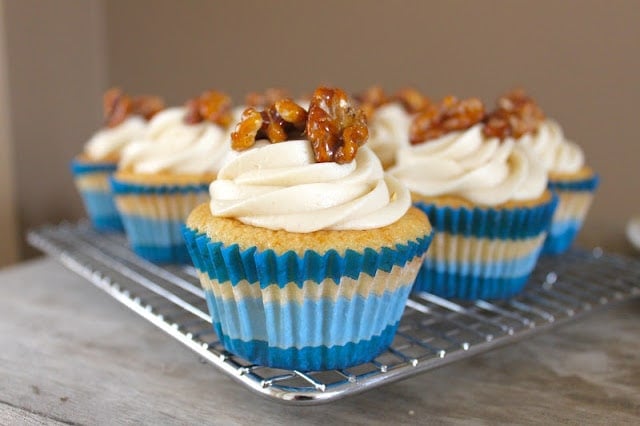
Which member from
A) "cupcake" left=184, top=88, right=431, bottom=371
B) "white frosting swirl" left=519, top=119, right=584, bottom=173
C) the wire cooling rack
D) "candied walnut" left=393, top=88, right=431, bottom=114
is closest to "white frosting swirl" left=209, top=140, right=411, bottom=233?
"cupcake" left=184, top=88, right=431, bottom=371

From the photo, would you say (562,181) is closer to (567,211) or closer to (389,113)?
(567,211)

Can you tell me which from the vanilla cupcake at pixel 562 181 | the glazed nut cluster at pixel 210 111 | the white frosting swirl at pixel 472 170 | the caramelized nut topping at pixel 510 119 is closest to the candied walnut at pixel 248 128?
the white frosting swirl at pixel 472 170

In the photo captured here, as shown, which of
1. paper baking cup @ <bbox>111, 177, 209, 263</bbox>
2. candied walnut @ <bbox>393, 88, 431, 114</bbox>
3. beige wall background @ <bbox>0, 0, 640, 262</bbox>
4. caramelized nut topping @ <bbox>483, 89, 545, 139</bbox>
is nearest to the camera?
caramelized nut topping @ <bbox>483, 89, 545, 139</bbox>

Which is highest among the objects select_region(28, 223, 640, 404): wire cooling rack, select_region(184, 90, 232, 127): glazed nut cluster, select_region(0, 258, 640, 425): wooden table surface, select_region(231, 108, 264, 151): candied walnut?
select_region(231, 108, 264, 151): candied walnut

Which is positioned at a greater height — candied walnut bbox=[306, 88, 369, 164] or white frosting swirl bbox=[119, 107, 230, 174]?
candied walnut bbox=[306, 88, 369, 164]

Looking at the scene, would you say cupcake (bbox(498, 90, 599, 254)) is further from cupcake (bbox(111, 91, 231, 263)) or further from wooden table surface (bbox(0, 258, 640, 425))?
cupcake (bbox(111, 91, 231, 263))

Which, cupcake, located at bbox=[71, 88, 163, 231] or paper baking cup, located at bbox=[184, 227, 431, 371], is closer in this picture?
paper baking cup, located at bbox=[184, 227, 431, 371]

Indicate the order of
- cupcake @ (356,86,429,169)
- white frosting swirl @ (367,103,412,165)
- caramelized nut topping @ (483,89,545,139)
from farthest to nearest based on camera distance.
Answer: cupcake @ (356,86,429,169)
white frosting swirl @ (367,103,412,165)
caramelized nut topping @ (483,89,545,139)
